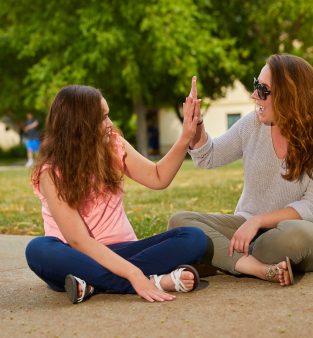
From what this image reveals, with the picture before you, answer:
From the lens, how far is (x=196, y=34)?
27.4m

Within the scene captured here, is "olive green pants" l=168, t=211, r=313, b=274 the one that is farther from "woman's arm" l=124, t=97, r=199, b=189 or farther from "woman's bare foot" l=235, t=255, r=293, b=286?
"woman's arm" l=124, t=97, r=199, b=189

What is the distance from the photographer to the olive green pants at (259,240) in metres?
4.15

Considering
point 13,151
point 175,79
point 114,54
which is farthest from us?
point 13,151

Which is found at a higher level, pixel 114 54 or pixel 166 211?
pixel 114 54

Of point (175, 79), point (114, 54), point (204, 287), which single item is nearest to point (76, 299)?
point (204, 287)

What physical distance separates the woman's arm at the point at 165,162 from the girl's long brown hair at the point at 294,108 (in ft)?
1.67

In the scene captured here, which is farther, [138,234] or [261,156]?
[138,234]

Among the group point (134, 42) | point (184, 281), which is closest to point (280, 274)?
point (184, 281)

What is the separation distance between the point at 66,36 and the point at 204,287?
79.1ft

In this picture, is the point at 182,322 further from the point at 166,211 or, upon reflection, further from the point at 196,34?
the point at 196,34

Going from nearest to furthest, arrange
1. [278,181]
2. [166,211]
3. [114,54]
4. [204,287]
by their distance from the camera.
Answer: [204,287] < [278,181] < [166,211] < [114,54]

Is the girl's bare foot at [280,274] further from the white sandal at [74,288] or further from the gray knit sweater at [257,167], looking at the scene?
the white sandal at [74,288]

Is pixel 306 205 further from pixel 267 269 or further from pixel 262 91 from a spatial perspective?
pixel 262 91

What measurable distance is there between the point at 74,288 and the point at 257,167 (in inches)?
50.5
